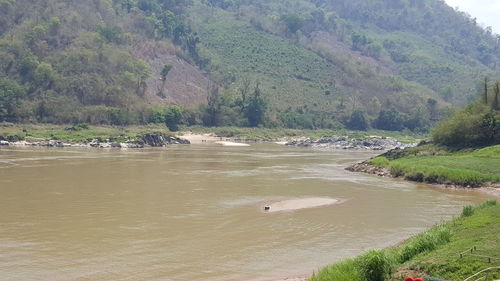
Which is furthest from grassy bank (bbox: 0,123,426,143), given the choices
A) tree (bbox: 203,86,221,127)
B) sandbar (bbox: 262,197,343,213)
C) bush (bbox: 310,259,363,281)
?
bush (bbox: 310,259,363,281)

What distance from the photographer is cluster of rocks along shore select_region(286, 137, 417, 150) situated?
11325 centimetres

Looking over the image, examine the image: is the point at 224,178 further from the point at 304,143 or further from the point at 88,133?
the point at 304,143

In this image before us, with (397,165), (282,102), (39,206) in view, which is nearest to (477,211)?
(39,206)

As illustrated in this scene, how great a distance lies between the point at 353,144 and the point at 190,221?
86.7 metres

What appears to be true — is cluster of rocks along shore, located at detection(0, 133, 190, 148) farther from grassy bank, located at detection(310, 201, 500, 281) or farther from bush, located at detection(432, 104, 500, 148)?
grassy bank, located at detection(310, 201, 500, 281)

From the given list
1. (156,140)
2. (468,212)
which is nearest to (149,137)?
(156,140)

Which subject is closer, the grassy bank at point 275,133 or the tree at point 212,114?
the grassy bank at point 275,133

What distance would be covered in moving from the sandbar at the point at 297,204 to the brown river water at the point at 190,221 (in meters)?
0.87

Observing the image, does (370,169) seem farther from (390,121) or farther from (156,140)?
(390,121)

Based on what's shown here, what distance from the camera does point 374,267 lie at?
17344mm

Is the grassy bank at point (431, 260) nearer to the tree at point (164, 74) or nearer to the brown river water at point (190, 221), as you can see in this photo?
the brown river water at point (190, 221)

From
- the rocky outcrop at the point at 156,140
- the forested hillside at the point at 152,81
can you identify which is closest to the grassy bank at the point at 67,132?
the rocky outcrop at the point at 156,140

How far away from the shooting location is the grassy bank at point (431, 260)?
56.9ft

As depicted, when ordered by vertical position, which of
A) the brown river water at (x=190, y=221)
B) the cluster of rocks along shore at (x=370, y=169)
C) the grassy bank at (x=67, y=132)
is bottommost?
the brown river water at (x=190, y=221)
